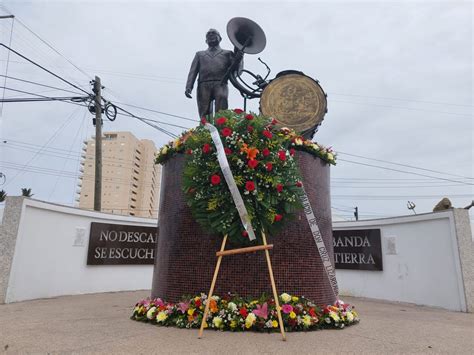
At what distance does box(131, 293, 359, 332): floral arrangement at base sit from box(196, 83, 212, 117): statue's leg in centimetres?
321

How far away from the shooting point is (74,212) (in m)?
8.65

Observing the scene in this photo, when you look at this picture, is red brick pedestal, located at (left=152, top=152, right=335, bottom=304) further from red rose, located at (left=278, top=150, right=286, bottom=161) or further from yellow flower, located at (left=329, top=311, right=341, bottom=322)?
red rose, located at (left=278, top=150, right=286, bottom=161)

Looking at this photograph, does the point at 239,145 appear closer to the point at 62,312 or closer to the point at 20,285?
the point at 62,312

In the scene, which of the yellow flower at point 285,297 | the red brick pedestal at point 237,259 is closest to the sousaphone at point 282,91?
the red brick pedestal at point 237,259

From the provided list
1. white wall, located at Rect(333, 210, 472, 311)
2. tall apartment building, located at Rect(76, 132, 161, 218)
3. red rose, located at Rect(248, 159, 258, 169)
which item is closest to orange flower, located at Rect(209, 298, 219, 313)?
red rose, located at Rect(248, 159, 258, 169)

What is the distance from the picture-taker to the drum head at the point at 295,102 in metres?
6.01

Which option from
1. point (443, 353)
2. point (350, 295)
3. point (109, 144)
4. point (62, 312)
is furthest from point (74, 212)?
point (109, 144)

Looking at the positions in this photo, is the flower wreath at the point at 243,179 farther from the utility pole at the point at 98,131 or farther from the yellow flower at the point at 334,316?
the utility pole at the point at 98,131

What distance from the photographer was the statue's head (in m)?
5.95

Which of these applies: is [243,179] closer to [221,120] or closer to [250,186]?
[250,186]

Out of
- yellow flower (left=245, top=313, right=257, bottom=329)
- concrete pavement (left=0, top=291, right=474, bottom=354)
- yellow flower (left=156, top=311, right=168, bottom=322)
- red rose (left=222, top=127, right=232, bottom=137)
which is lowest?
concrete pavement (left=0, top=291, right=474, bottom=354)

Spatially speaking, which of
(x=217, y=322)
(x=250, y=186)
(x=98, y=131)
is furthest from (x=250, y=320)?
(x=98, y=131)

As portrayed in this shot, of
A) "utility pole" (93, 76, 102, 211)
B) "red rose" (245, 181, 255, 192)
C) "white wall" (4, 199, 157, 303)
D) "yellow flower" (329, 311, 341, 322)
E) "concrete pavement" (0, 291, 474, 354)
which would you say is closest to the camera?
"concrete pavement" (0, 291, 474, 354)

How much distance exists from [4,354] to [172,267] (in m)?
2.01
